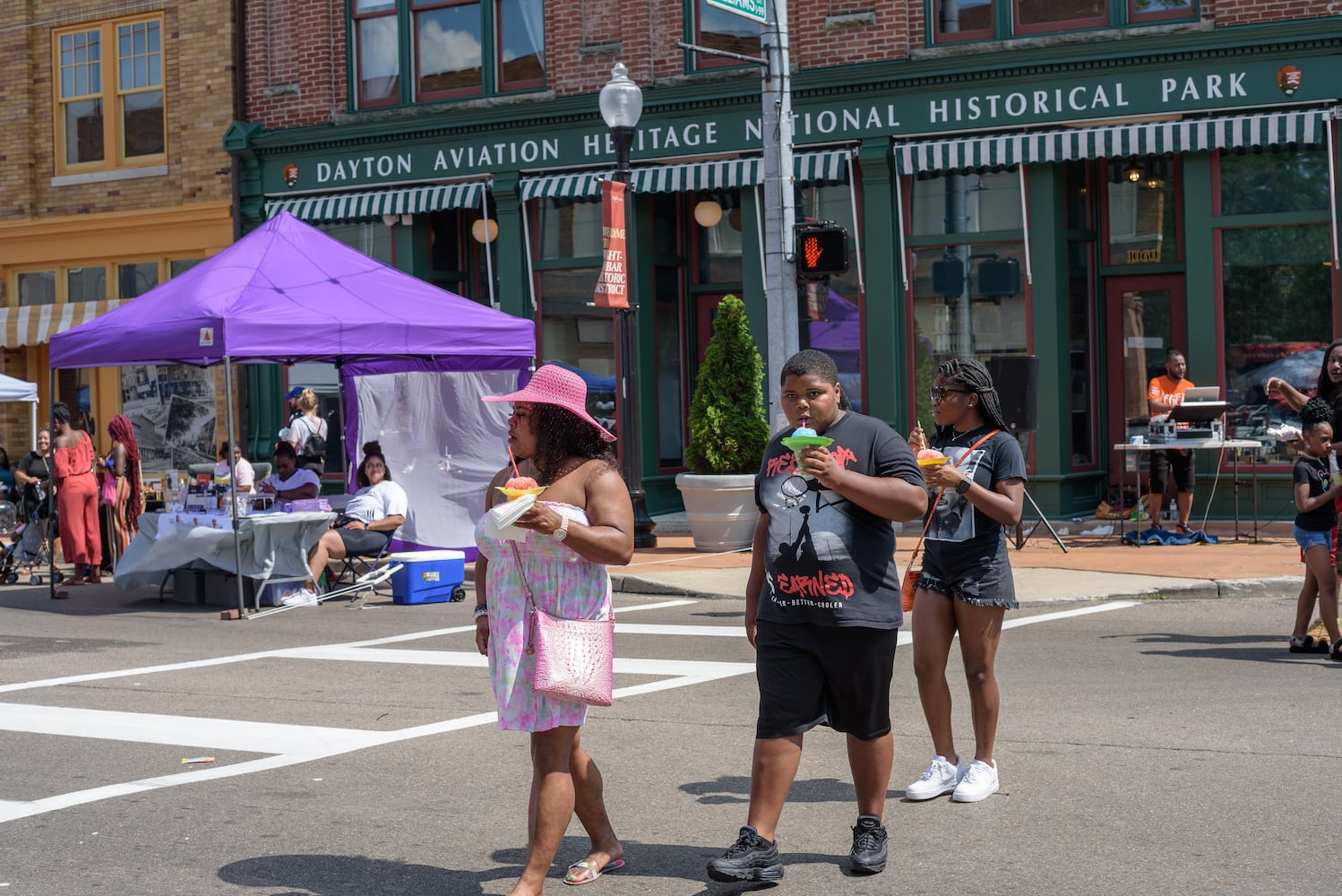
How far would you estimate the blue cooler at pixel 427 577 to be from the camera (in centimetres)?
1435

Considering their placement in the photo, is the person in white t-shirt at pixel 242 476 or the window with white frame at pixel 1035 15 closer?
the person in white t-shirt at pixel 242 476

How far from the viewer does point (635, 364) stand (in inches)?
686

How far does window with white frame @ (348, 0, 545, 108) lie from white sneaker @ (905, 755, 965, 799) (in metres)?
15.7

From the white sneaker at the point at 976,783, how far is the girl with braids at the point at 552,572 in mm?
1711

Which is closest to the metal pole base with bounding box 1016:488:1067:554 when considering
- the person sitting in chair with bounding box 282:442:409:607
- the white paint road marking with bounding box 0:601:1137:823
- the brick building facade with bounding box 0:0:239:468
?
the white paint road marking with bounding box 0:601:1137:823

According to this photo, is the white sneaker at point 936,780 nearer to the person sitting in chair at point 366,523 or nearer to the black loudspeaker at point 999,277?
the person sitting in chair at point 366,523

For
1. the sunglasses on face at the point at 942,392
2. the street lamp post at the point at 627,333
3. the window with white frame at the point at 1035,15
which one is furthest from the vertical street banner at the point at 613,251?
the sunglasses on face at the point at 942,392

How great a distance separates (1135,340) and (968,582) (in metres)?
13.0

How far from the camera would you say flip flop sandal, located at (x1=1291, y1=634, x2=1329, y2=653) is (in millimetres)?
10234

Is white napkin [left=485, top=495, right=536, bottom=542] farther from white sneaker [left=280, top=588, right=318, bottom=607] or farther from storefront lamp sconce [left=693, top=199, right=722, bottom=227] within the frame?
storefront lamp sconce [left=693, top=199, right=722, bottom=227]

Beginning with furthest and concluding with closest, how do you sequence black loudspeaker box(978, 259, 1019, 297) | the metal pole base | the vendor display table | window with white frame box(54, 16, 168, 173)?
window with white frame box(54, 16, 168, 173)
black loudspeaker box(978, 259, 1019, 297)
the vendor display table
the metal pole base

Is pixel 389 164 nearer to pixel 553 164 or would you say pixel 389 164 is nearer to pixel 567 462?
pixel 553 164

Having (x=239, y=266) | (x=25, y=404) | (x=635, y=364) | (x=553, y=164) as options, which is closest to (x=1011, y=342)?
(x=635, y=364)

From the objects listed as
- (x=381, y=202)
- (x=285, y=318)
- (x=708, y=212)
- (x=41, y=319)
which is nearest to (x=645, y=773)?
(x=285, y=318)
